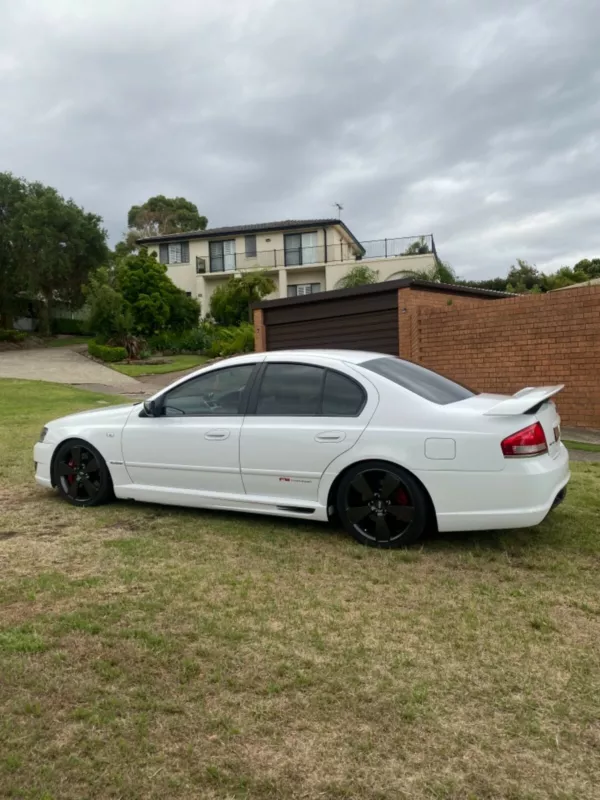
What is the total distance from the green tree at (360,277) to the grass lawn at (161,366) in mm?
8815

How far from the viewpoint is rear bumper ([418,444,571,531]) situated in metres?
4.00

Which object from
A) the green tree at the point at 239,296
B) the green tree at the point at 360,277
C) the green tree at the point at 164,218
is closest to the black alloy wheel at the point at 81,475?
the green tree at the point at 360,277

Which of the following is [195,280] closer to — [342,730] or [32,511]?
[32,511]

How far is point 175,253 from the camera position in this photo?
40.0 metres

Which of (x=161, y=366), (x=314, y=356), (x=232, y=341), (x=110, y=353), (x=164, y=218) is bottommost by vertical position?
(x=161, y=366)

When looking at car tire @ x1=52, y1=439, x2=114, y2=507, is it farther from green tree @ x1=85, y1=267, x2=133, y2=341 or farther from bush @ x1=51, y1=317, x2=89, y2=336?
bush @ x1=51, y1=317, x2=89, y2=336

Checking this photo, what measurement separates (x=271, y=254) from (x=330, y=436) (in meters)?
34.8

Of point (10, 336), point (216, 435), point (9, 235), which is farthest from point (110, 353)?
point (216, 435)

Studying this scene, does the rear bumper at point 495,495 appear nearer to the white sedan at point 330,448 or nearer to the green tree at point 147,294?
the white sedan at point 330,448

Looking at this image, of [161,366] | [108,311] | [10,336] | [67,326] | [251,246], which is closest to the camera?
[161,366]

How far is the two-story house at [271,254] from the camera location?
36719mm

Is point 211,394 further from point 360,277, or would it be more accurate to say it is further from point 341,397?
point 360,277

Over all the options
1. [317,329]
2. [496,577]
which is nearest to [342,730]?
[496,577]

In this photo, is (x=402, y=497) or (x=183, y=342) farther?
(x=183, y=342)
